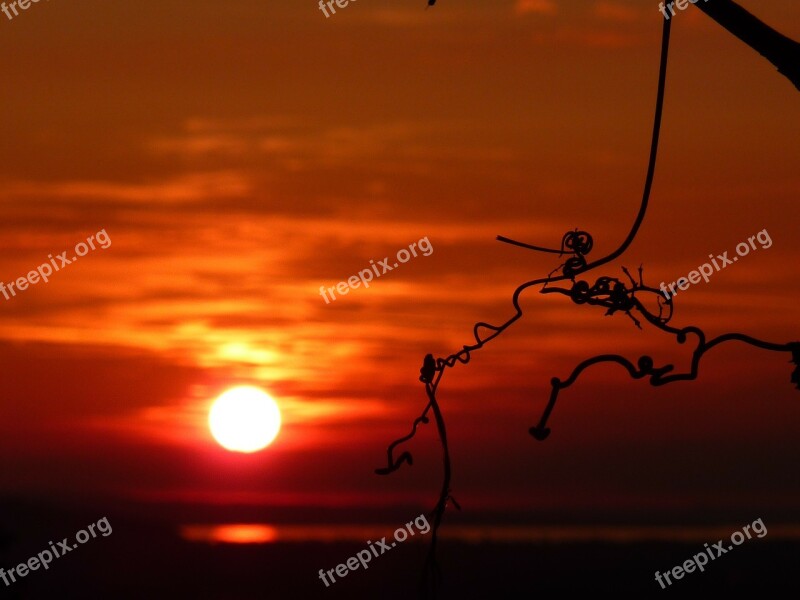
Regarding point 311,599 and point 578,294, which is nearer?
point 578,294

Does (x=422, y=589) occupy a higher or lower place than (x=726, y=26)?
lower

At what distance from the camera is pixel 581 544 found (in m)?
57.1

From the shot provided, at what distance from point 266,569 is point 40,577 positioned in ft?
30.7

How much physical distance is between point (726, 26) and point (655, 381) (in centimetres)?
55

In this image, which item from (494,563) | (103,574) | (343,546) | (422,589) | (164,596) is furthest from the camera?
(343,546)

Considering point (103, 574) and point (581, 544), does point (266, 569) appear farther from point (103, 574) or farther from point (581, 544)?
point (581, 544)

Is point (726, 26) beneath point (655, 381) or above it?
above

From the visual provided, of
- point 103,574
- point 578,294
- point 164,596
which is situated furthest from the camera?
point 103,574

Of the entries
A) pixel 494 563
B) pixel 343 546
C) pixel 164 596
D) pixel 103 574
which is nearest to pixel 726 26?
pixel 164 596

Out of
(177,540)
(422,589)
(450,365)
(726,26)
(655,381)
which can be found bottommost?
(422,589)

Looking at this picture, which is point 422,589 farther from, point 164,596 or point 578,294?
point 164,596

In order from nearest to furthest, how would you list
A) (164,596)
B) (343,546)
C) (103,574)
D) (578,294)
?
(578,294), (164,596), (103,574), (343,546)

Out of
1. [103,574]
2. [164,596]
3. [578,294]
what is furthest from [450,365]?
[103,574]

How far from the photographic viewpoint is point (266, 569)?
46969 millimetres
